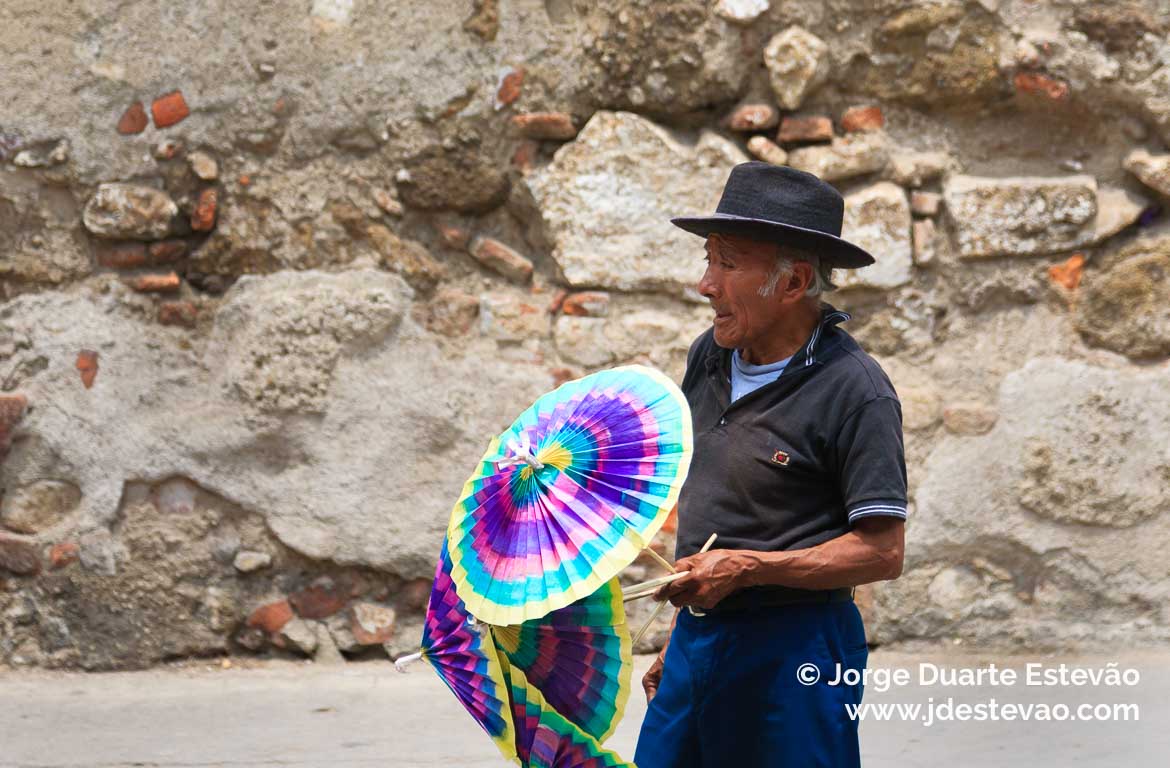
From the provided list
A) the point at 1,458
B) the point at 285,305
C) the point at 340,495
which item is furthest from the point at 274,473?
the point at 1,458

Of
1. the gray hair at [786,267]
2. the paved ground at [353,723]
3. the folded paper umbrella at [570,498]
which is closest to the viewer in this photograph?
the folded paper umbrella at [570,498]

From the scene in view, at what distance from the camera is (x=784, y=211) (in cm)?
238

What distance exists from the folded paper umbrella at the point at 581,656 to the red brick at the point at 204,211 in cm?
226

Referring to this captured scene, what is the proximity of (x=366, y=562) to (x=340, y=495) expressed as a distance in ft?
0.73

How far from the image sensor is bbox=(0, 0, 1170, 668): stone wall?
4.08 m

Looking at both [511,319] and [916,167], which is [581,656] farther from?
[916,167]

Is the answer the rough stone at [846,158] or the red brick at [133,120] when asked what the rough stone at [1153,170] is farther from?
the red brick at [133,120]

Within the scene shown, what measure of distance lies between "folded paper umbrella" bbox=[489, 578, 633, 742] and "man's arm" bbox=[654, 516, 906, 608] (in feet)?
0.38

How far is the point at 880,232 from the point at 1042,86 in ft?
2.17

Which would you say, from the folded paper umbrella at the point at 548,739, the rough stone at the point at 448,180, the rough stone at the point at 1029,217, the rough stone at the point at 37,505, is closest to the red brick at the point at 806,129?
the rough stone at the point at 1029,217

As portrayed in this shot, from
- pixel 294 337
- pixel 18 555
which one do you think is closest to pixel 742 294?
pixel 294 337

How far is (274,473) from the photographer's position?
4.12 meters

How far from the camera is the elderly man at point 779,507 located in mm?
2270

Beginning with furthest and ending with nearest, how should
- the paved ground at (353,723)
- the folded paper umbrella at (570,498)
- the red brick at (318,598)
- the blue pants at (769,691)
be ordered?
the red brick at (318,598), the paved ground at (353,723), the blue pants at (769,691), the folded paper umbrella at (570,498)
